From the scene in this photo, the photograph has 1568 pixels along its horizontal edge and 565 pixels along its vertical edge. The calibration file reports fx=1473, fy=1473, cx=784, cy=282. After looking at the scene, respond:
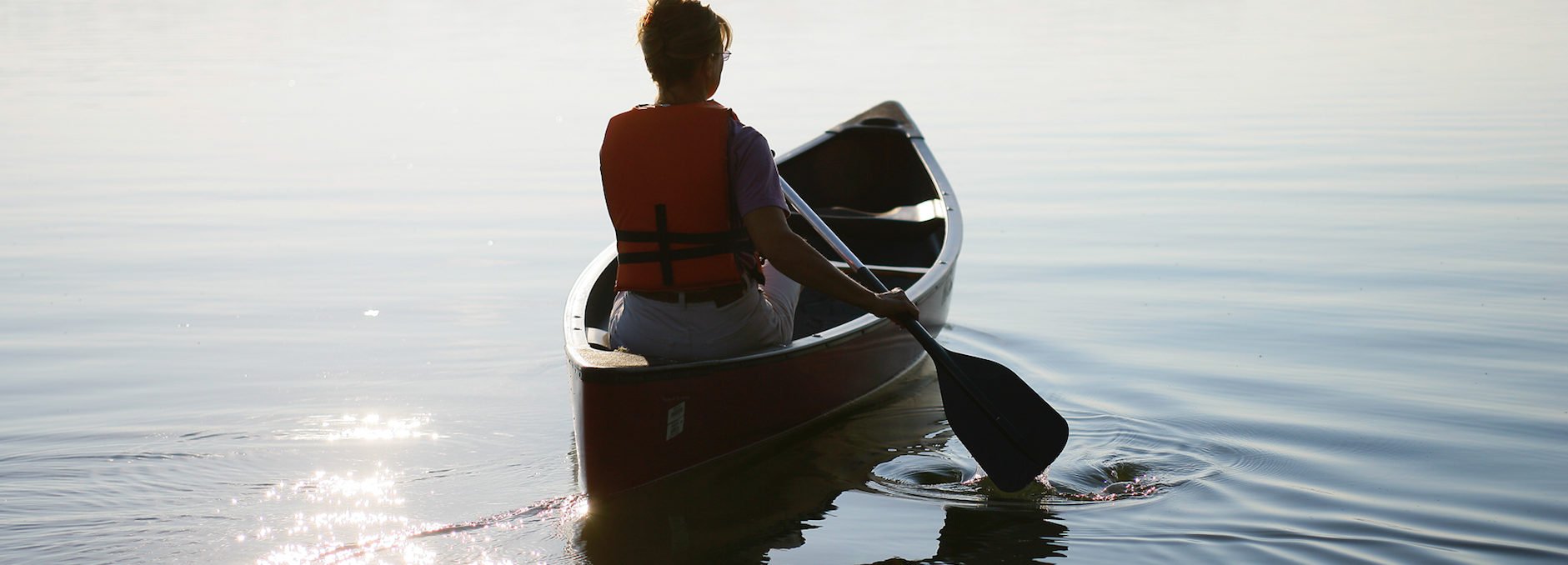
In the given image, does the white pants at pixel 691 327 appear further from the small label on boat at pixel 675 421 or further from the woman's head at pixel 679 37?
the woman's head at pixel 679 37

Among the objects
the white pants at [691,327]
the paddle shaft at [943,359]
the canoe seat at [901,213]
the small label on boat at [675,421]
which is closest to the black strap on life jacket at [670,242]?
the white pants at [691,327]

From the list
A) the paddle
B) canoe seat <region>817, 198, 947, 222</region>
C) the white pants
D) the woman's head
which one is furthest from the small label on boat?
canoe seat <region>817, 198, 947, 222</region>

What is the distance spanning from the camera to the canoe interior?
6.62m

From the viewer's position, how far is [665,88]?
3766 mm

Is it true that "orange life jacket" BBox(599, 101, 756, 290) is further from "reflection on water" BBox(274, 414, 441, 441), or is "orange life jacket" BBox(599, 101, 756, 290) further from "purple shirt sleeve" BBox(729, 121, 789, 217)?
"reflection on water" BBox(274, 414, 441, 441)

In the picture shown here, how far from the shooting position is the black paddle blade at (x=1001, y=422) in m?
3.96

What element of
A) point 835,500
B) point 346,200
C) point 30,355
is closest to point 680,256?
point 835,500

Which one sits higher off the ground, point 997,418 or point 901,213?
point 901,213

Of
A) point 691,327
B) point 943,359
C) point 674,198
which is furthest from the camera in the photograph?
point 943,359

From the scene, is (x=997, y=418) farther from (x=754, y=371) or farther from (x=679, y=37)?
(x=679, y=37)

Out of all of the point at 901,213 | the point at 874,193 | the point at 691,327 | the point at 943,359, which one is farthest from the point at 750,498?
the point at 874,193

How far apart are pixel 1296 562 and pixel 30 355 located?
4.55 metres

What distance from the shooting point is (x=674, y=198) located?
12.3ft

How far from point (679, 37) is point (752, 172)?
1.23 feet
